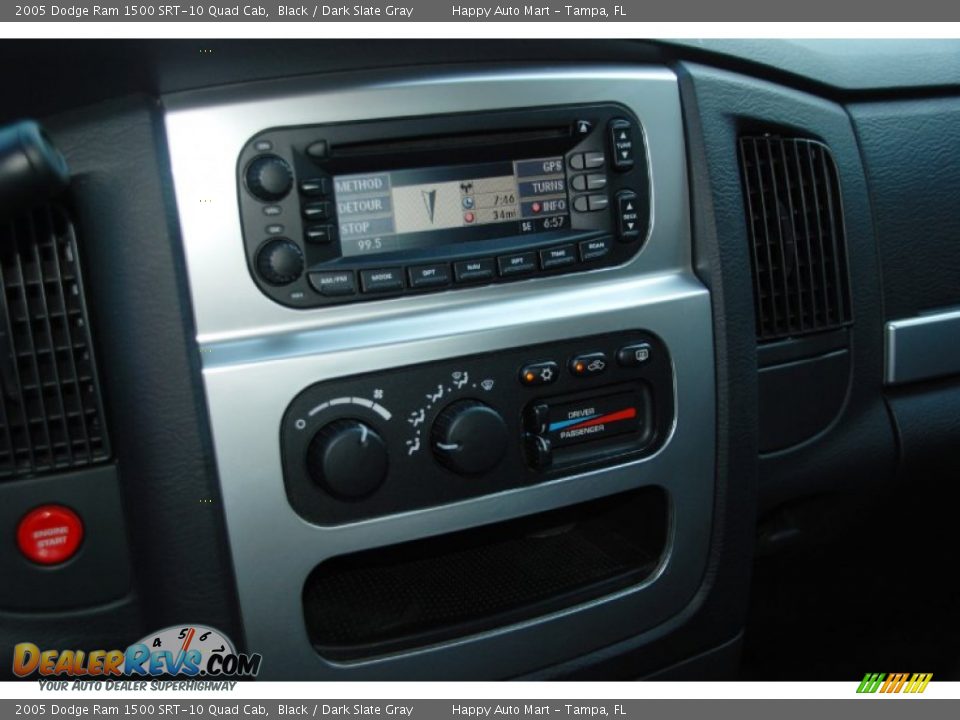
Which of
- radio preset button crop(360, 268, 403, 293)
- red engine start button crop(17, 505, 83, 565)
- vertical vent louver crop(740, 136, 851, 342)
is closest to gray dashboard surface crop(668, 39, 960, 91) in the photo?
vertical vent louver crop(740, 136, 851, 342)

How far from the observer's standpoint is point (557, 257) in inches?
39.0

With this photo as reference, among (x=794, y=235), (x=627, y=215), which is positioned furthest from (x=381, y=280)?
(x=794, y=235)

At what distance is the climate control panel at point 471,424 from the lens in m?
0.91

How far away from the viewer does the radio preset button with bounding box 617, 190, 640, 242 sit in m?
1.02

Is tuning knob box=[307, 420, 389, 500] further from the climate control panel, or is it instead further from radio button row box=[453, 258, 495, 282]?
radio button row box=[453, 258, 495, 282]

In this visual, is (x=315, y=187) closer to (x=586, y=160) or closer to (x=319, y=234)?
(x=319, y=234)

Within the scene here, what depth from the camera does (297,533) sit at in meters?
0.92

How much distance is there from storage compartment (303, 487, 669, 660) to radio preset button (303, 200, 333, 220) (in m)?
0.35

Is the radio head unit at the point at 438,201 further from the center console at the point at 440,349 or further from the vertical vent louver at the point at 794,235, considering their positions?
the vertical vent louver at the point at 794,235

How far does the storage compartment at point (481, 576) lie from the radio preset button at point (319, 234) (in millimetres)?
324

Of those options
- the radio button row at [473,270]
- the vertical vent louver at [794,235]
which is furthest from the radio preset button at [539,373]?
the vertical vent louver at [794,235]

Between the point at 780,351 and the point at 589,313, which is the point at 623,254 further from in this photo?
the point at 780,351

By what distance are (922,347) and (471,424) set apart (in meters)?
0.72

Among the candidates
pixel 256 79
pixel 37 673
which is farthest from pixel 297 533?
pixel 256 79
